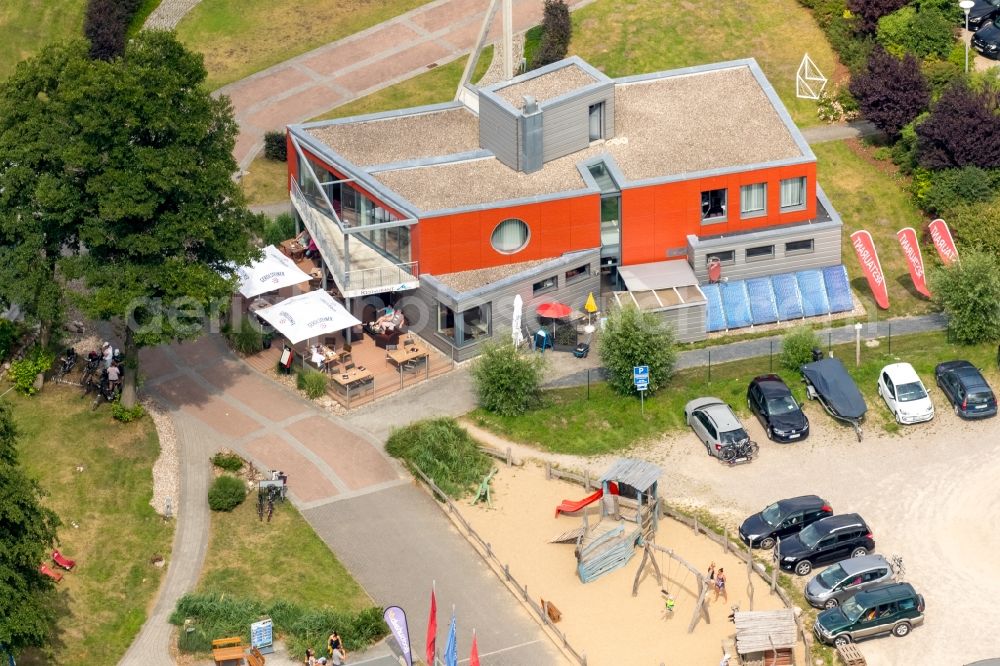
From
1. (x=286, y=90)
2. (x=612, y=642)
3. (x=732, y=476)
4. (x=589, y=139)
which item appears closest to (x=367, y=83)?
(x=286, y=90)

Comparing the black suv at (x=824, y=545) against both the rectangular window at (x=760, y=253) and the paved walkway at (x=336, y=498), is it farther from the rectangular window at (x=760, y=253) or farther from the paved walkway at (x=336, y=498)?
the rectangular window at (x=760, y=253)

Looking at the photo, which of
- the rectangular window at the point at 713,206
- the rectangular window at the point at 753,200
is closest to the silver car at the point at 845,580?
the rectangular window at the point at 713,206

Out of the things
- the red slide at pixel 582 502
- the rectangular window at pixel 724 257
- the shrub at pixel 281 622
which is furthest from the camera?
the rectangular window at pixel 724 257

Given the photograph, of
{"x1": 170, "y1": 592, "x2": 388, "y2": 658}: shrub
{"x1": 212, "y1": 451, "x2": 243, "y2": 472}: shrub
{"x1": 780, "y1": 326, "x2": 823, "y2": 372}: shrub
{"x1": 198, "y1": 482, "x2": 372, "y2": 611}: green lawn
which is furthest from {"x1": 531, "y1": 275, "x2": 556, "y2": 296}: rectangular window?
{"x1": 170, "y1": 592, "x2": 388, "y2": 658}: shrub

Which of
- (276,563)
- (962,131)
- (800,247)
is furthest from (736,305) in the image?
(276,563)

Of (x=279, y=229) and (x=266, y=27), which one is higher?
(x=266, y=27)

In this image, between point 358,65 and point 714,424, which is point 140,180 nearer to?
point 714,424

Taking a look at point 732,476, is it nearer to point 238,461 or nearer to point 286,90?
point 238,461
